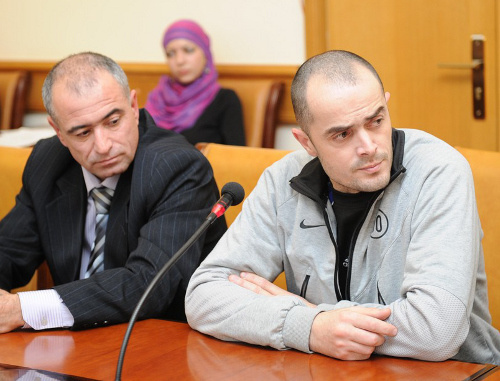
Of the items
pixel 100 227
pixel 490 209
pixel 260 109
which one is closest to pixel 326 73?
pixel 490 209

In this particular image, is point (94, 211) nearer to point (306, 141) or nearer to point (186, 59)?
point (306, 141)

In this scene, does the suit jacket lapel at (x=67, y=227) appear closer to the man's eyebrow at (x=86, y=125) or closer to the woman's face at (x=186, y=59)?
the man's eyebrow at (x=86, y=125)

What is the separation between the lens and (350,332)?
1.54 meters

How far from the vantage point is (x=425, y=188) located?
171 centimetres

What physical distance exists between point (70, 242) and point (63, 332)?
0.49m

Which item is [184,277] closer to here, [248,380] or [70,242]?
[70,242]

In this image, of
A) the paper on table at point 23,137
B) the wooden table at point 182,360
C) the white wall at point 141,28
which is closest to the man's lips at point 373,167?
the wooden table at point 182,360

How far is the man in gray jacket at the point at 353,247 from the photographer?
5.17ft

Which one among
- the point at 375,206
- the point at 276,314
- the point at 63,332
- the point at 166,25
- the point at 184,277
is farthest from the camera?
the point at 166,25

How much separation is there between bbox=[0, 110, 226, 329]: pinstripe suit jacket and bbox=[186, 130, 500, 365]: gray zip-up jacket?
215 millimetres

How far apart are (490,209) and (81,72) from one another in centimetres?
120

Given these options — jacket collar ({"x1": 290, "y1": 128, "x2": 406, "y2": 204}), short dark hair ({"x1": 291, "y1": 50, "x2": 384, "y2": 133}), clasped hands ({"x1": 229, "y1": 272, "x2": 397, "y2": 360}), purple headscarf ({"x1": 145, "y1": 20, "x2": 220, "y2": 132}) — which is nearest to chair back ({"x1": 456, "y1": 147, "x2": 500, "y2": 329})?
jacket collar ({"x1": 290, "y1": 128, "x2": 406, "y2": 204})

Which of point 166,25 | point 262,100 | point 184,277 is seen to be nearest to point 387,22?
point 262,100

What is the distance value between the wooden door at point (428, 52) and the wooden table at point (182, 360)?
2311 mm
